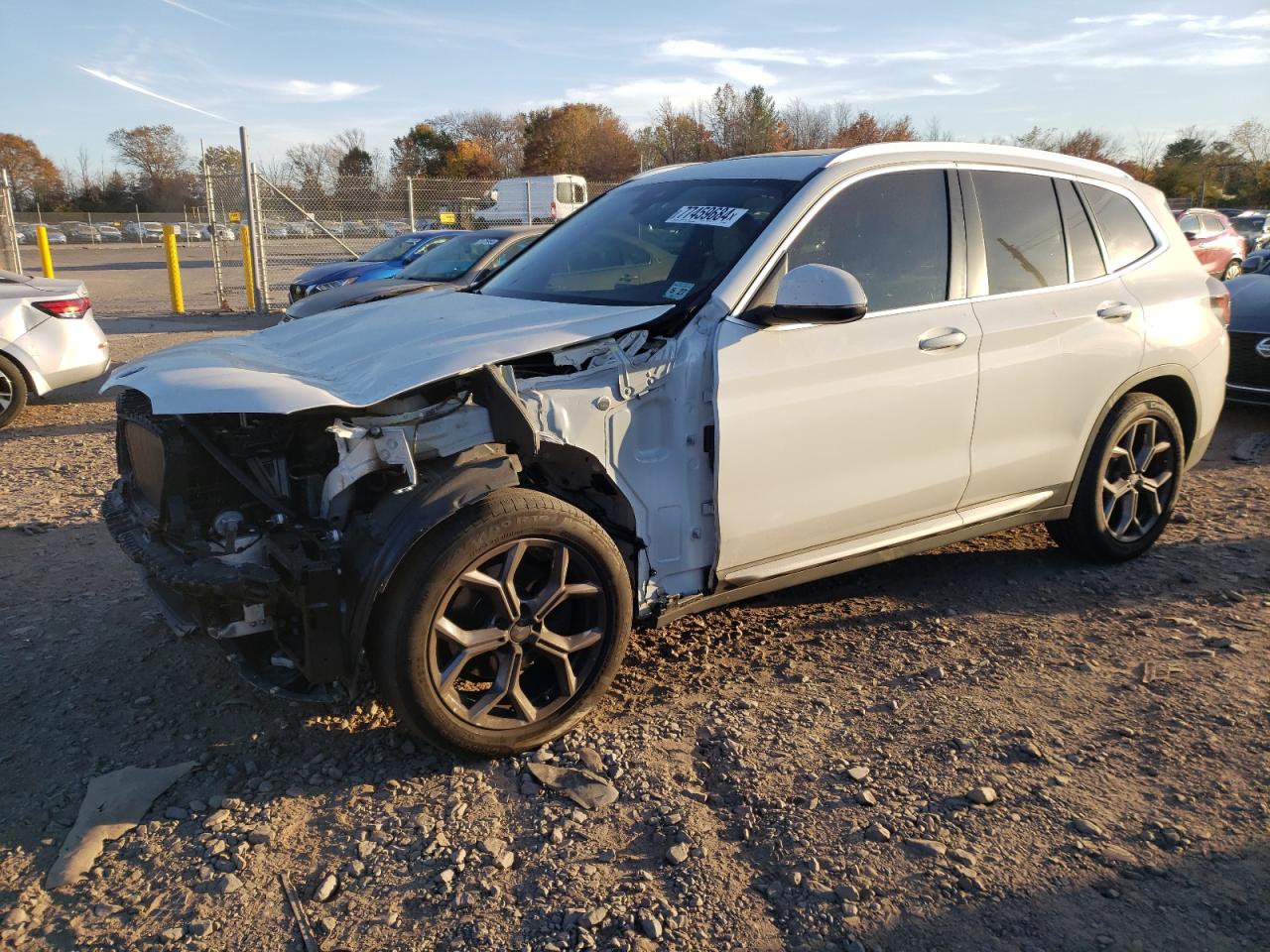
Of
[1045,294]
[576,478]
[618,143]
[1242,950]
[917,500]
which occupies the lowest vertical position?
[1242,950]

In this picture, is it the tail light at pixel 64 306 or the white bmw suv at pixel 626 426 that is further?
the tail light at pixel 64 306

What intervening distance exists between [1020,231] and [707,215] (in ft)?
4.72

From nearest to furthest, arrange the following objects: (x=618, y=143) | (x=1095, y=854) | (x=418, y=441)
Answer: (x=1095, y=854) < (x=418, y=441) < (x=618, y=143)

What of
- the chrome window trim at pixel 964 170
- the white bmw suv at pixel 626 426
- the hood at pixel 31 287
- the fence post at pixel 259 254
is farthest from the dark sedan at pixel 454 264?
the fence post at pixel 259 254

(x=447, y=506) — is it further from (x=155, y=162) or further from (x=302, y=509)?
(x=155, y=162)

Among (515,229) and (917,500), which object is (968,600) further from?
(515,229)

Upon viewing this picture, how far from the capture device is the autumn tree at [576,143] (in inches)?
2120

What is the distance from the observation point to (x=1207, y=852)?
260 cm

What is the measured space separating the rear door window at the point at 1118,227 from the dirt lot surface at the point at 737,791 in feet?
5.19

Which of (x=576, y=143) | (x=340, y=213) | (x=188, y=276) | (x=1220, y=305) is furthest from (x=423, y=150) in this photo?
(x=1220, y=305)

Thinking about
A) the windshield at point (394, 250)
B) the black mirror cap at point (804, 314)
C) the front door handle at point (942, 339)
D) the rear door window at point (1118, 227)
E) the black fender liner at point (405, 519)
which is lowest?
the black fender liner at point (405, 519)

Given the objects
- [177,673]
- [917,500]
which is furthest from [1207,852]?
[177,673]

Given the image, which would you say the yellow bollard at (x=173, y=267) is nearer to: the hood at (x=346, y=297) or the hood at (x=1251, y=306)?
the hood at (x=346, y=297)

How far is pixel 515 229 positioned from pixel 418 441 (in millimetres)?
8814
